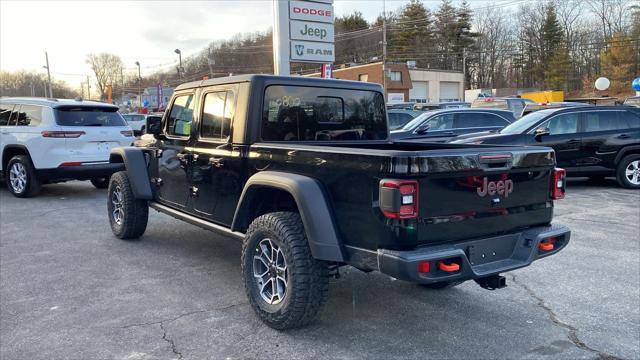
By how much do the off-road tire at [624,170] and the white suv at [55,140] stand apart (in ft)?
30.7

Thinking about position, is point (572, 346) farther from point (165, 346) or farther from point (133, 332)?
point (133, 332)

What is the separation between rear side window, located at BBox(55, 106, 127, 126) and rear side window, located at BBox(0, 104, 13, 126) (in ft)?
4.80

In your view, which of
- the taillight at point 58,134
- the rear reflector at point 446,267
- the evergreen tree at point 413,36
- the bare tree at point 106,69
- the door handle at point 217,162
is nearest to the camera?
the rear reflector at point 446,267

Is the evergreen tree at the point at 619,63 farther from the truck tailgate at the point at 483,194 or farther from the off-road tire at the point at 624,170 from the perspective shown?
the truck tailgate at the point at 483,194

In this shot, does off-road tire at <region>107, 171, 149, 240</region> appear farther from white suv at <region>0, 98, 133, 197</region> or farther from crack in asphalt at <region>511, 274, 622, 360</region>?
crack in asphalt at <region>511, 274, 622, 360</region>

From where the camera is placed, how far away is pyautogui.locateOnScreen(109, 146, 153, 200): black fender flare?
5932mm

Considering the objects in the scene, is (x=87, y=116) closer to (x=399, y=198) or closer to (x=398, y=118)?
(x=399, y=198)

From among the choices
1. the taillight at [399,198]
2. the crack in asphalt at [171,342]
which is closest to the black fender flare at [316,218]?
the taillight at [399,198]

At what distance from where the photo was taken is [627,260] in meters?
5.45

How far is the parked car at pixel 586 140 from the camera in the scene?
391 inches

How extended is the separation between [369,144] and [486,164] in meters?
1.73

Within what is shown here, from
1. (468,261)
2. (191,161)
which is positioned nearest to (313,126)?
(191,161)

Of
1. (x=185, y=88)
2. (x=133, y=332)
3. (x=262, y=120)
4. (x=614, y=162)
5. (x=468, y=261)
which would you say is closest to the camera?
(x=468, y=261)

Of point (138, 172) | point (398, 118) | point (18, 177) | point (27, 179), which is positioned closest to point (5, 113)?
point (18, 177)
